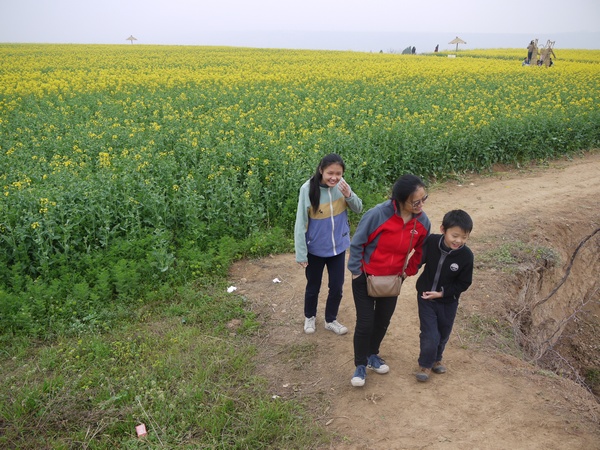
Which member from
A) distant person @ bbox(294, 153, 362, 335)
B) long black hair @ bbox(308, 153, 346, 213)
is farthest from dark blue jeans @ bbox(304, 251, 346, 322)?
long black hair @ bbox(308, 153, 346, 213)

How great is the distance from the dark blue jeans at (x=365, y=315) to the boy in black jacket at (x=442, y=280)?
0.31 metres

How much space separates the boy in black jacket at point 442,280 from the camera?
4070mm

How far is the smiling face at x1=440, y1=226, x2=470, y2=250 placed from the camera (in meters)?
4.03

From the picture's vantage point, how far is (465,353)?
499 cm

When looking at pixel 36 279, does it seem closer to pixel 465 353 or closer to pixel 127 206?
pixel 127 206

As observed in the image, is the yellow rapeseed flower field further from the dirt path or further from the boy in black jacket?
the boy in black jacket

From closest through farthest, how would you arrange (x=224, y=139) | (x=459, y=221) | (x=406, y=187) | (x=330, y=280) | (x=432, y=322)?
1. (x=406, y=187)
2. (x=459, y=221)
3. (x=432, y=322)
4. (x=330, y=280)
5. (x=224, y=139)

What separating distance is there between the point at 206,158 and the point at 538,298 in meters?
5.58

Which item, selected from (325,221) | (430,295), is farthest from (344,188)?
(430,295)

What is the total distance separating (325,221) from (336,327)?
120 cm

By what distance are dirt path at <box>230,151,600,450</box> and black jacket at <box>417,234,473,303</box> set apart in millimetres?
852

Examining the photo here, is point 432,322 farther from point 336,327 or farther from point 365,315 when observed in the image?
point 336,327

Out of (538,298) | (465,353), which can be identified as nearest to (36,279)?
(465,353)

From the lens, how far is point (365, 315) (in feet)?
14.1
